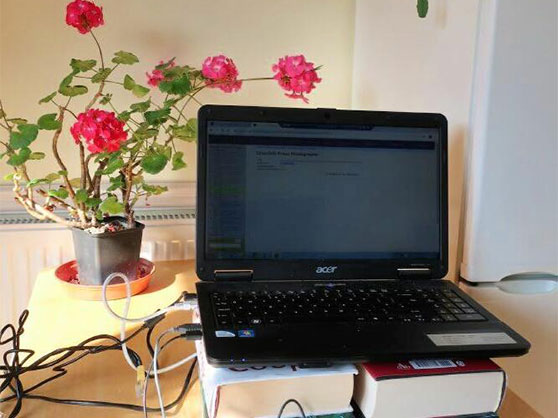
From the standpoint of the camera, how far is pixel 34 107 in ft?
3.67

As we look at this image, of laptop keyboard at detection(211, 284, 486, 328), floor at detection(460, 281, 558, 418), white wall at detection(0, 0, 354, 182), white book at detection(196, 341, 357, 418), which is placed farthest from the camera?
white wall at detection(0, 0, 354, 182)

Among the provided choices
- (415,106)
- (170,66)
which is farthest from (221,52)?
(415,106)

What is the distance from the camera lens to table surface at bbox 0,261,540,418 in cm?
63

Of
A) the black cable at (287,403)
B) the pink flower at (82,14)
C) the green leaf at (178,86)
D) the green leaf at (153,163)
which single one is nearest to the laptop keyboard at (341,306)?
the black cable at (287,403)

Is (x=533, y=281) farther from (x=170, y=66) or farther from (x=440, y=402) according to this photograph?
(x=170, y=66)

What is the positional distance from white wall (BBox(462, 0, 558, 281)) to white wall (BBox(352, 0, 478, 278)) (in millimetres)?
35

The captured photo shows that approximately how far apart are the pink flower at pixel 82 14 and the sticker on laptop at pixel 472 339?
0.77m

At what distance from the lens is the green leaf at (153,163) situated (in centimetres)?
89

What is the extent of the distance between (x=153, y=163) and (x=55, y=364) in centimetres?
35

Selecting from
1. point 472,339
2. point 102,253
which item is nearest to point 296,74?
point 102,253

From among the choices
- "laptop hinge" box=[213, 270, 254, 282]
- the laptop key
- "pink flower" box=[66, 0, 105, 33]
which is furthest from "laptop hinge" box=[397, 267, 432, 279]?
"pink flower" box=[66, 0, 105, 33]

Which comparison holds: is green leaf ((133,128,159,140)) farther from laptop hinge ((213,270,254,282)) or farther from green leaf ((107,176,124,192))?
laptop hinge ((213,270,254,282))

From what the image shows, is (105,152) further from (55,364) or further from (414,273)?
(414,273)

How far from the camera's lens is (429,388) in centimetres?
57
